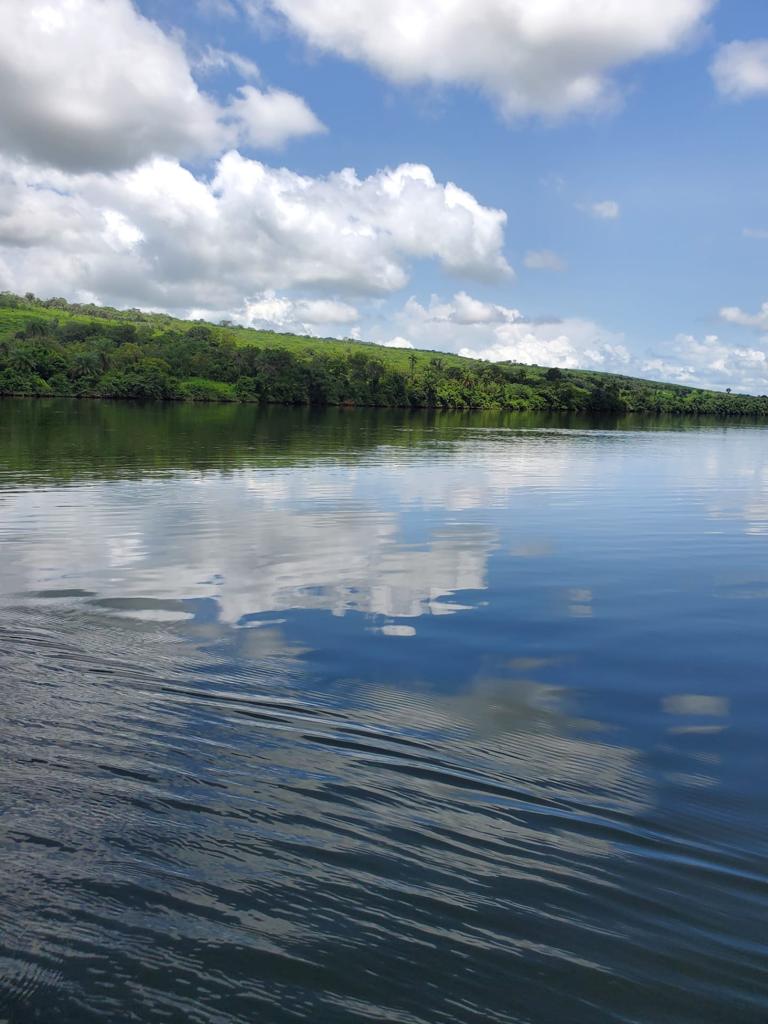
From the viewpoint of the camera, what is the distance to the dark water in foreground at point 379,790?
180 inches

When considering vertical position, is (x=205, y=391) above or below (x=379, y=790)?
above

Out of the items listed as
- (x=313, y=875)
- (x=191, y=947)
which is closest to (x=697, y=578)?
(x=313, y=875)

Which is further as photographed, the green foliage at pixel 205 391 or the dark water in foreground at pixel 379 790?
the green foliage at pixel 205 391

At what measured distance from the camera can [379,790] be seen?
6.66 m

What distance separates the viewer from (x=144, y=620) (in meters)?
12.0

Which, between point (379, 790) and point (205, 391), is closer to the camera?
point (379, 790)

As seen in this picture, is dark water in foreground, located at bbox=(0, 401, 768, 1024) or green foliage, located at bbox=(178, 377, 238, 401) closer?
dark water in foreground, located at bbox=(0, 401, 768, 1024)

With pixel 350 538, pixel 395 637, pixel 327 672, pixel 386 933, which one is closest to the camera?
pixel 386 933

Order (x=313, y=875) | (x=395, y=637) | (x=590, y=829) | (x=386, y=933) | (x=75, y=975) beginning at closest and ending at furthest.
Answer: (x=75, y=975) → (x=386, y=933) → (x=313, y=875) → (x=590, y=829) → (x=395, y=637)

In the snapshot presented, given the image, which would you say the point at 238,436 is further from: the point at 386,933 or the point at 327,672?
the point at 386,933

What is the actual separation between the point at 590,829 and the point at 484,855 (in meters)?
1.09

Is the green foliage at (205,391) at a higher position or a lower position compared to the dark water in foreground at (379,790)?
higher

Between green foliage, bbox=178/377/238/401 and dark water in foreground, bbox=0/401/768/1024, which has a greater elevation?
green foliage, bbox=178/377/238/401

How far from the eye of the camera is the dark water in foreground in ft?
15.0
